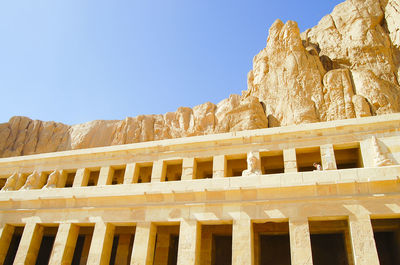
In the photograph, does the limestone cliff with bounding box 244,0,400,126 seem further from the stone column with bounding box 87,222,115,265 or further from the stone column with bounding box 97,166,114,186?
the stone column with bounding box 87,222,115,265

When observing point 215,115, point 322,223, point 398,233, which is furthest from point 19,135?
point 398,233

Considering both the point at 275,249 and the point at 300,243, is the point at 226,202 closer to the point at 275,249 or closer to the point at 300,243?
the point at 300,243

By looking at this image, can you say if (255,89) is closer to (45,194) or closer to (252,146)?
(252,146)

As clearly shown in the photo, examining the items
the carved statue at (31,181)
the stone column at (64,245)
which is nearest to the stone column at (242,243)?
the stone column at (64,245)

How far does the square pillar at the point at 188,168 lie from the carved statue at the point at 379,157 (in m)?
9.13

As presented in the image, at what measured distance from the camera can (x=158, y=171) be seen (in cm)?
1944

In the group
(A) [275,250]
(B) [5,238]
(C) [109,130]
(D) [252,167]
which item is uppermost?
(C) [109,130]

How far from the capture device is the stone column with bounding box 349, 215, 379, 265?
12.8m

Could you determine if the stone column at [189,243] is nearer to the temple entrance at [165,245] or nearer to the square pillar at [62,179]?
the temple entrance at [165,245]

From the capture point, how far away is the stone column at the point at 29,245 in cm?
1784

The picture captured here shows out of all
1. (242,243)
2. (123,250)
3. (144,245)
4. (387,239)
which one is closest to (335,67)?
(387,239)

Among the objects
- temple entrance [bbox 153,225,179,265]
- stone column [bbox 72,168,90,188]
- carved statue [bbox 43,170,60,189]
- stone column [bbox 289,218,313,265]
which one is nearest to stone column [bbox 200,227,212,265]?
temple entrance [bbox 153,225,179,265]

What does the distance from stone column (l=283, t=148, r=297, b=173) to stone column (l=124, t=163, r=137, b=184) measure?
8688mm

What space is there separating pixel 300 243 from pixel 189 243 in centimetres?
486
